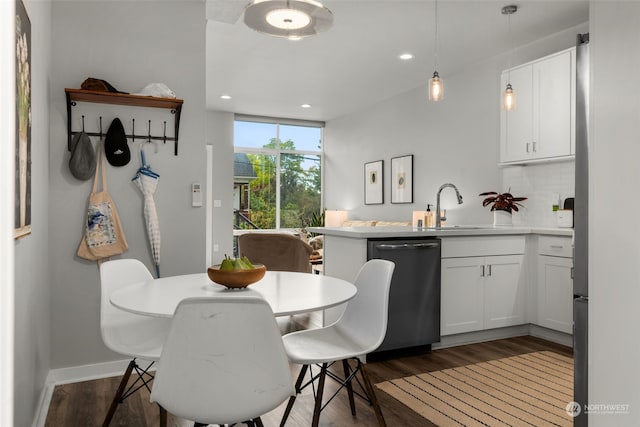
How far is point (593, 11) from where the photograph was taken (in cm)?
149

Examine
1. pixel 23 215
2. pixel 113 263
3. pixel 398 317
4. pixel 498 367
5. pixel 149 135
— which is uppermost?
pixel 149 135

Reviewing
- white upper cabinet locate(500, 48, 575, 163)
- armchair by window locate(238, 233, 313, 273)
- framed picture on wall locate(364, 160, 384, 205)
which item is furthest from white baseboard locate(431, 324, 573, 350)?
framed picture on wall locate(364, 160, 384, 205)

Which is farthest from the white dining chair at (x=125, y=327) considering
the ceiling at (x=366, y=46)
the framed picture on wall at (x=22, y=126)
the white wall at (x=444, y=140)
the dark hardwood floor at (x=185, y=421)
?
the white wall at (x=444, y=140)

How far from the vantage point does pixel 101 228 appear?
2.78m

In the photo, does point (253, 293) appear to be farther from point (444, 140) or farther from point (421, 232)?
point (444, 140)

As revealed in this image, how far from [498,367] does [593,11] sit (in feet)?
7.57

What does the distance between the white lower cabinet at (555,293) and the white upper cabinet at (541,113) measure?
2.92ft

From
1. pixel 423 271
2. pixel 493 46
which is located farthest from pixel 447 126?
pixel 423 271

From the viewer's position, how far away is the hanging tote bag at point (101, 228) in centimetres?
275

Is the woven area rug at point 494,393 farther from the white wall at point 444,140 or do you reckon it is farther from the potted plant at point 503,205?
the white wall at point 444,140

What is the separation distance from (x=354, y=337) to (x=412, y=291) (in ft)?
4.15

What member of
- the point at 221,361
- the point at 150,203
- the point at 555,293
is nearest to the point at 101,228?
the point at 150,203

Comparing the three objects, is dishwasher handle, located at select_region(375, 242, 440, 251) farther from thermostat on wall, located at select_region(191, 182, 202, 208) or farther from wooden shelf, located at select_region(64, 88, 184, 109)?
wooden shelf, located at select_region(64, 88, 184, 109)

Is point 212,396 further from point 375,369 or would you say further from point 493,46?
point 493,46
